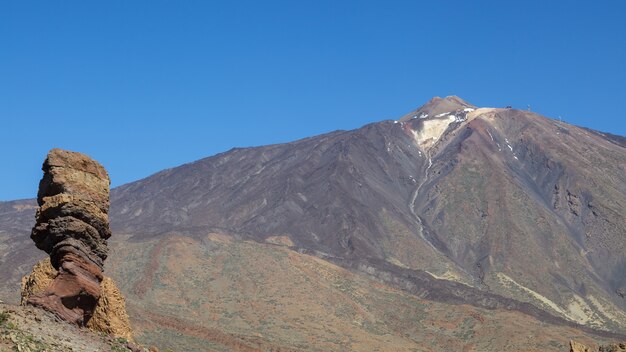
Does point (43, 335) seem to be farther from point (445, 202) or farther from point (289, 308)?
point (445, 202)

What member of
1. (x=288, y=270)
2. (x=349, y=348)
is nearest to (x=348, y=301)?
(x=288, y=270)

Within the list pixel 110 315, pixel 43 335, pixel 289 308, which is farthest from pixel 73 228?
pixel 289 308

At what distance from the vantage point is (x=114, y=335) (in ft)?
61.4

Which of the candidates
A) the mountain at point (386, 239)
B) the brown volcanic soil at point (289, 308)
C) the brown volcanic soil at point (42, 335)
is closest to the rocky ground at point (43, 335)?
the brown volcanic soil at point (42, 335)

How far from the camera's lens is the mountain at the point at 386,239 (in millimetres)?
69250

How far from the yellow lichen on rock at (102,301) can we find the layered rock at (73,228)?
234mm

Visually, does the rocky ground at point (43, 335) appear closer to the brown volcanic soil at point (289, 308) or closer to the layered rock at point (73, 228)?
the layered rock at point (73, 228)

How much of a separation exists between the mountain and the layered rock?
25164 mm

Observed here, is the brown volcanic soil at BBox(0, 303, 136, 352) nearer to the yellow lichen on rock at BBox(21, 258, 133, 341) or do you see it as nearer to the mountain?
the yellow lichen on rock at BBox(21, 258, 133, 341)

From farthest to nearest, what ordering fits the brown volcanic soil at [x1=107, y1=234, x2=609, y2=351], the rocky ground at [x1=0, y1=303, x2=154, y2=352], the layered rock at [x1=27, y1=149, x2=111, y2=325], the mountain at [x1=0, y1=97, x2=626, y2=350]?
the mountain at [x1=0, y1=97, x2=626, y2=350] → the brown volcanic soil at [x1=107, y1=234, x2=609, y2=351] → the layered rock at [x1=27, y1=149, x2=111, y2=325] → the rocky ground at [x1=0, y1=303, x2=154, y2=352]

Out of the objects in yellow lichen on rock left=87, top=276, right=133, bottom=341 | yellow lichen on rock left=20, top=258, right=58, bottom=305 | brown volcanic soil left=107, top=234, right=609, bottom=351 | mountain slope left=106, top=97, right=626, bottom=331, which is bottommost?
yellow lichen on rock left=87, top=276, right=133, bottom=341

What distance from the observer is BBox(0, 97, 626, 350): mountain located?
69.2 metres

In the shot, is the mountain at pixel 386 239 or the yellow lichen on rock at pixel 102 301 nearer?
the yellow lichen on rock at pixel 102 301

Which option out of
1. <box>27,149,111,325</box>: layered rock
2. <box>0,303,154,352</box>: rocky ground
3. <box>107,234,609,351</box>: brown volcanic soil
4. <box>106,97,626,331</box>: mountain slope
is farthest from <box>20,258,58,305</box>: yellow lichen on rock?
<box>106,97,626,331</box>: mountain slope
